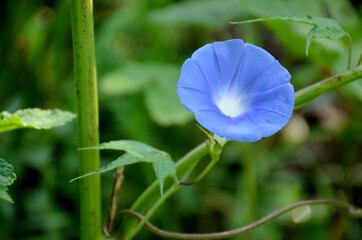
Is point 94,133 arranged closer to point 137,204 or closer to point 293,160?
point 137,204

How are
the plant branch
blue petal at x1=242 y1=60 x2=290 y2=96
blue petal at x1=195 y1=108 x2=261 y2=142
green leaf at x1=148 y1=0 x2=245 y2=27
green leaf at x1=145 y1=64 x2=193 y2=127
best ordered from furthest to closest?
green leaf at x1=148 y1=0 x2=245 y2=27 < green leaf at x1=145 y1=64 x2=193 y2=127 < the plant branch < blue petal at x1=242 y1=60 x2=290 y2=96 < blue petal at x1=195 y1=108 x2=261 y2=142

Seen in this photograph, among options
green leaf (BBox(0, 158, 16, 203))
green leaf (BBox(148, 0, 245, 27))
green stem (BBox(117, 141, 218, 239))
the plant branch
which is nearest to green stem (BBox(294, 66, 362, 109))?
green stem (BBox(117, 141, 218, 239))

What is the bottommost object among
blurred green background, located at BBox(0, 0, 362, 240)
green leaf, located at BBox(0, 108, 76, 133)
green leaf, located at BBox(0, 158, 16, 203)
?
blurred green background, located at BBox(0, 0, 362, 240)

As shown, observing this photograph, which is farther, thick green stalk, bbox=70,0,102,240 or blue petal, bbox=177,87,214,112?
thick green stalk, bbox=70,0,102,240

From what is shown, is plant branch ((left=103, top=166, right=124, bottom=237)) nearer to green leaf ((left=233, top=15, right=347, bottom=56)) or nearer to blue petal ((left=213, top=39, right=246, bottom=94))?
blue petal ((left=213, top=39, right=246, bottom=94))

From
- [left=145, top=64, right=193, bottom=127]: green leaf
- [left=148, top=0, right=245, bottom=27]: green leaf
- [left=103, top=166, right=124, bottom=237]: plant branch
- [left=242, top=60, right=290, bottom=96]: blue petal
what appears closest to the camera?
[left=242, top=60, right=290, bottom=96]: blue petal

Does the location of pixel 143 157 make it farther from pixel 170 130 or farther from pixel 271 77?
pixel 170 130

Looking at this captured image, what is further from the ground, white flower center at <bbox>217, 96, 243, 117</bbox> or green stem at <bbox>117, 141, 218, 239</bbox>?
white flower center at <bbox>217, 96, 243, 117</bbox>
